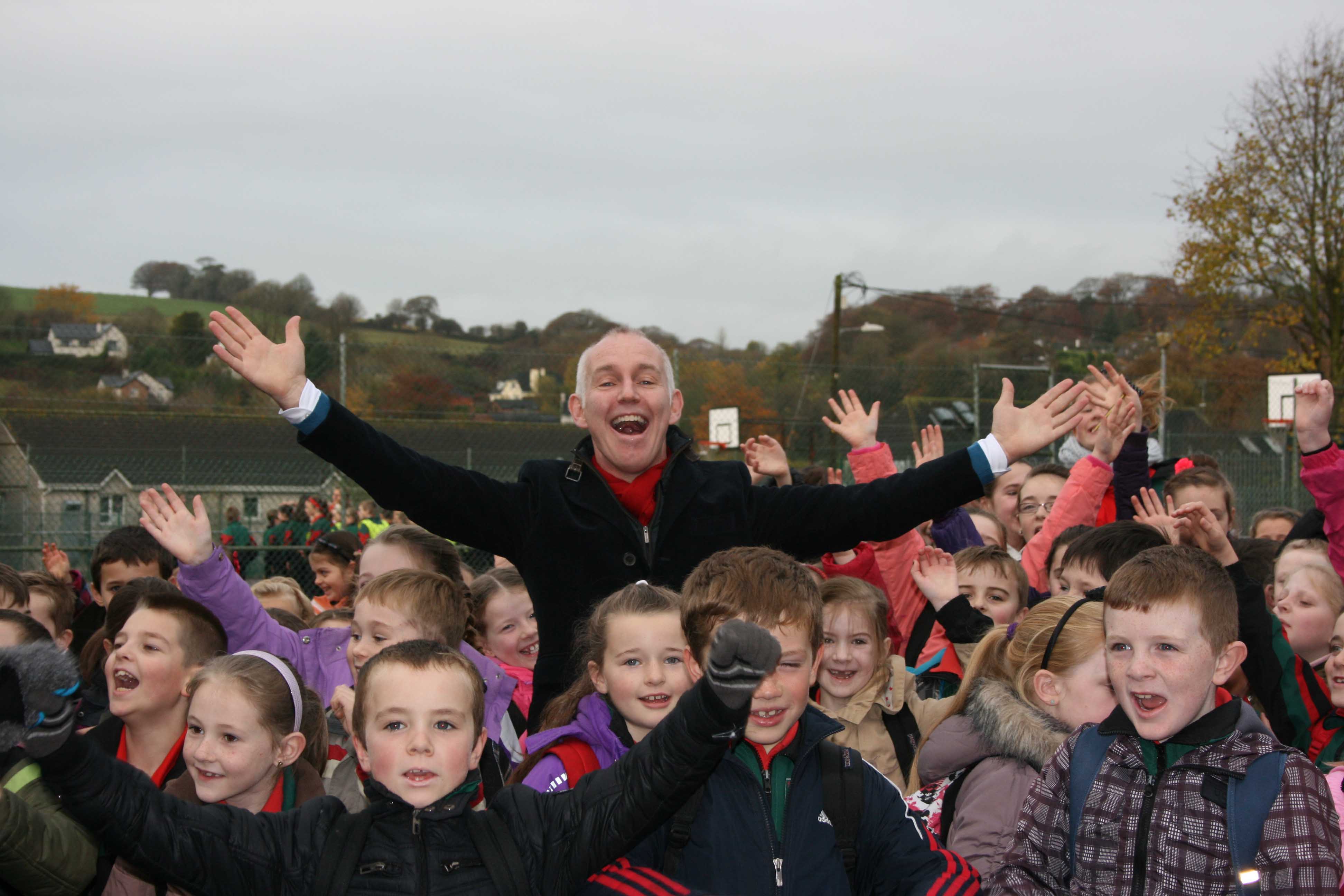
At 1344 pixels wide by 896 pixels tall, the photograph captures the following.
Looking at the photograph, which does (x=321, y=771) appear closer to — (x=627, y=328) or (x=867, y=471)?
(x=627, y=328)

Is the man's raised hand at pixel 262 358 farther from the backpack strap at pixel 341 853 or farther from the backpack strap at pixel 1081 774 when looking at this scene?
the backpack strap at pixel 1081 774

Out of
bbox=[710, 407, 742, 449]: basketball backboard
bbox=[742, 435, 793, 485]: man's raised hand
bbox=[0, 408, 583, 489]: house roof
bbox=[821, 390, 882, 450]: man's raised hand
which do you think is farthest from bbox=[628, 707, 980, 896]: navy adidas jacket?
bbox=[710, 407, 742, 449]: basketball backboard

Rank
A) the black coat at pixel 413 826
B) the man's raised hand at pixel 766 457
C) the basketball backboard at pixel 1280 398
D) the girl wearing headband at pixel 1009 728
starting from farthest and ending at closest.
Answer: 1. the basketball backboard at pixel 1280 398
2. the man's raised hand at pixel 766 457
3. the girl wearing headband at pixel 1009 728
4. the black coat at pixel 413 826

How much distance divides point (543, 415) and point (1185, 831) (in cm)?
1267

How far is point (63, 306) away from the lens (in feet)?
55.0

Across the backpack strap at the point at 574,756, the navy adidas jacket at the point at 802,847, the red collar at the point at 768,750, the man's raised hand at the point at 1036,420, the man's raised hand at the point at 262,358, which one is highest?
the man's raised hand at the point at 262,358

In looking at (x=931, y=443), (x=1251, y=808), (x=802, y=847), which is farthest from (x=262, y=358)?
(x=931, y=443)

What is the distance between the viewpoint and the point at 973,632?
4.09 m

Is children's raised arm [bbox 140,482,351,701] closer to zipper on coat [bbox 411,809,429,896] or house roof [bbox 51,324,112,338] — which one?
zipper on coat [bbox 411,809,429,896]

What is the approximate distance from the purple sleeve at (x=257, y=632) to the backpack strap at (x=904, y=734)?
6.39 feet

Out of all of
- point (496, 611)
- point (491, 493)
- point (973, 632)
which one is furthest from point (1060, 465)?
point (491, 493)

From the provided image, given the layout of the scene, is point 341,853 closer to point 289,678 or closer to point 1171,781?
point 289,678

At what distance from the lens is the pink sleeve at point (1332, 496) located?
4367 mm

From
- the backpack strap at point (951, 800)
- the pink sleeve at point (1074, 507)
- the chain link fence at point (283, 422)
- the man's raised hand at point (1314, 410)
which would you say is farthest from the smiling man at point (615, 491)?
the chain link fence at point (283, 422)
